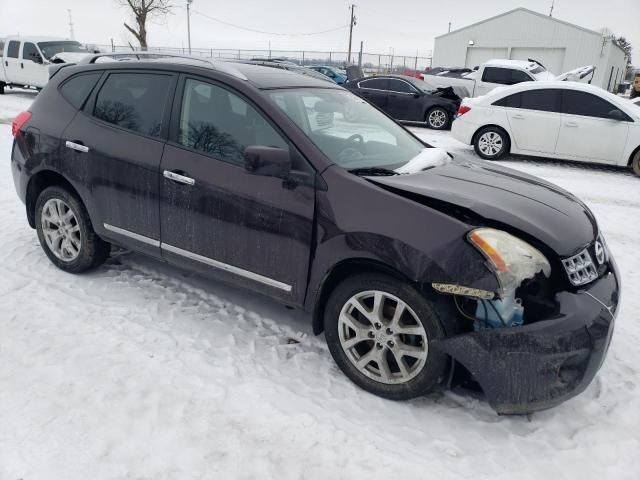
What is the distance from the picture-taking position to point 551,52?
3169 centimetres

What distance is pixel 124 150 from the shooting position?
358cm

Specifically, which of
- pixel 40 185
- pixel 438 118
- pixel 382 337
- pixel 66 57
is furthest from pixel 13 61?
pixel 382 337

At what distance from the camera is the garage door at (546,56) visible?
103 feet

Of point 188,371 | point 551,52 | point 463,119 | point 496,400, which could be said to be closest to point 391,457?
point 496,400

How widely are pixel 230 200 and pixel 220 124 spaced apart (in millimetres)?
542

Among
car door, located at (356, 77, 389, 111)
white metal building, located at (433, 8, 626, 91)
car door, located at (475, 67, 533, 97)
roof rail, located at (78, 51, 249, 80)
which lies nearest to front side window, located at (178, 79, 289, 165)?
roof rail, located at (78, 51, 249, 80)

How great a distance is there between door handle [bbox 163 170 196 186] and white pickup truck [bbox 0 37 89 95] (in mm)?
14973

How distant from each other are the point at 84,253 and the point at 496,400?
128 inches

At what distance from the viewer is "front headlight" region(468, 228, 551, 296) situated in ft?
7.89

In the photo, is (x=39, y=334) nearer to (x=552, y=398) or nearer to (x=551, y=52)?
(x=552, y=398)

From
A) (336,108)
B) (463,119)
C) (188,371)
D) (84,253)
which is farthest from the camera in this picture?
(463,119)

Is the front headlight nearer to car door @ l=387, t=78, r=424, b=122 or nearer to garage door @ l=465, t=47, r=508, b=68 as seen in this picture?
car door @ l=387, t=78, r=424, b=122

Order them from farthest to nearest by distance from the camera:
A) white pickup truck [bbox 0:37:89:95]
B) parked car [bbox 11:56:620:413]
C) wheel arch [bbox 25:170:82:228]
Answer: white pickup truck [bbox 0:37:89:95] → wheel arch [bbox 25:170:82:228] → parked car [bbox 11:56:620:413]

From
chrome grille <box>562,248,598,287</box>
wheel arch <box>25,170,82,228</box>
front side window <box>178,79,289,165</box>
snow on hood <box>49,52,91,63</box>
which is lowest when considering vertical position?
wheel arch <box>25,170,82,228</box>
